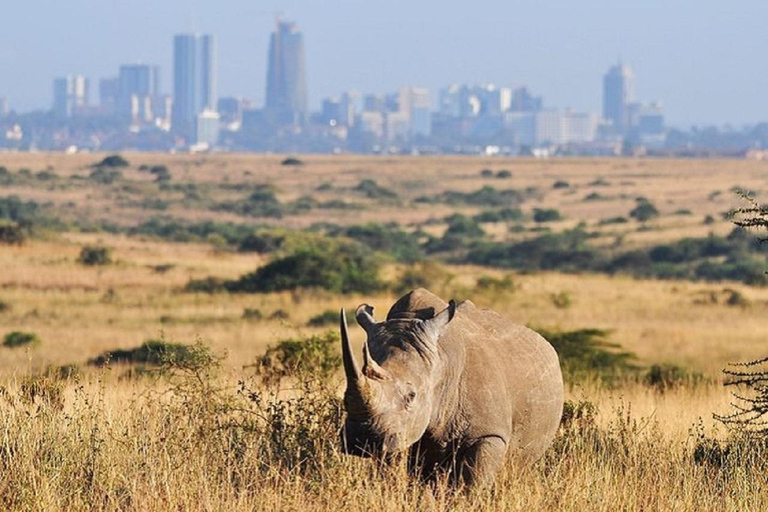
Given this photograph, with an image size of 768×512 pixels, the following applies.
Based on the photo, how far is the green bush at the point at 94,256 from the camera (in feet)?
129

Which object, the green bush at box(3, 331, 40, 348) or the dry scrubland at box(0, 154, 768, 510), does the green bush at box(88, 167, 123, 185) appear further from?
the green bush at box(3, 331, 40, 348)

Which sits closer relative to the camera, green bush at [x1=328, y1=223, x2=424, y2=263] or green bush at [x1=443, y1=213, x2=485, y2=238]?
green bush at [x1=328, y1=223, x2=424, y2=263]

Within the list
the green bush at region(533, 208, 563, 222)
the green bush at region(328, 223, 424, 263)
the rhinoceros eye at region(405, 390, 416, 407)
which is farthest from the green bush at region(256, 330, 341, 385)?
the green bush at region(533, 208, 563, 222)

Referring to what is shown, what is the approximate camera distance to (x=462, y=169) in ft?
442

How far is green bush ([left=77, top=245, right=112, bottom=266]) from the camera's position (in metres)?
39.3

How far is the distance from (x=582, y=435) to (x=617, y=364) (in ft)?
36.7

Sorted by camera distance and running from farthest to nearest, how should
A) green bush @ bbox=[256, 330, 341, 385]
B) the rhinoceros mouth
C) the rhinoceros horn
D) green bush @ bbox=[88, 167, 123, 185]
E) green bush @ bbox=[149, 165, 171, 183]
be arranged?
green bush @ bbox=[149, 165, 171, 183]
green bush @ bbox=[88, 167, 123, 185]
green bush @ bbox=[256, 330, 341, 385]
the rhinoceros mouth
the rhinoceros horn

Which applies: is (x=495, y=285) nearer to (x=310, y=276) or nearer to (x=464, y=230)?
(x=310, y=276)

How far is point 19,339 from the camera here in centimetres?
2516

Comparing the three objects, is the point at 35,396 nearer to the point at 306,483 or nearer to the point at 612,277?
the point at 306,483

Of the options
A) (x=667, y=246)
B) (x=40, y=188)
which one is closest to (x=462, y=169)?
(x=40, y=188)

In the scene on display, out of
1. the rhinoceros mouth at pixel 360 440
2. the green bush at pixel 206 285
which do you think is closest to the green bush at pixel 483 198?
the green bush at pixel 206 285

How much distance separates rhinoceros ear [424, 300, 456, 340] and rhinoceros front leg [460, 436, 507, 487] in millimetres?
714

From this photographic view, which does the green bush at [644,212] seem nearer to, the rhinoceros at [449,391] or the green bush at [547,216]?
the green bush at [547,216]
